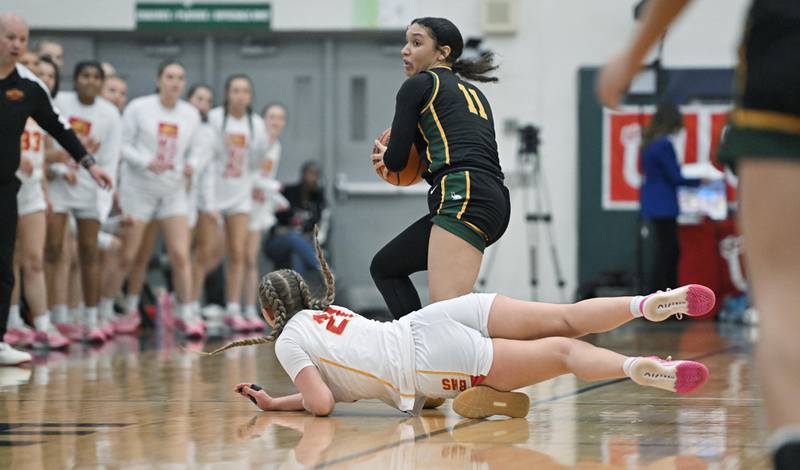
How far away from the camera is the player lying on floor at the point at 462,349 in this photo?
11.2 feet

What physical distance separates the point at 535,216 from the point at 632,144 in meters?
1.28

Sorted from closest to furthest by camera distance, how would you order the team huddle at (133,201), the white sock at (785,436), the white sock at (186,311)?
the white sock at (785,436)
the team huddle at (133,201)
the white sock at (186,311)

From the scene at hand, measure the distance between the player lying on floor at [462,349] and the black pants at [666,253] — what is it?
664 centimetres

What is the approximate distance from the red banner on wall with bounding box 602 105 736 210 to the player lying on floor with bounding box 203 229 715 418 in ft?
29.3

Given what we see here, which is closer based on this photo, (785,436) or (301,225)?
(785,436)

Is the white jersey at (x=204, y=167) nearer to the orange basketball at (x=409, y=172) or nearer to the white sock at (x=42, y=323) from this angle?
the white sock at (x=42, y=323)

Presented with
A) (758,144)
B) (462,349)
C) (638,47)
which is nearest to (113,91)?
(462,349)

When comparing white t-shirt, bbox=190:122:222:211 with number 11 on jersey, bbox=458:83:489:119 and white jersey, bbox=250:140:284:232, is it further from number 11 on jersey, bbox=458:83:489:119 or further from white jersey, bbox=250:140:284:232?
number 11 on jersey, bbox=458:83:489:119

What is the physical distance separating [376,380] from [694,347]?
392 cm

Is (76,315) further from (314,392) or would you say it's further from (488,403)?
(488,403)

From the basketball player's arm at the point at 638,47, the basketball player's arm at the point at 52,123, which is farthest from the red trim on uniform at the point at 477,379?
the basketball player's arm at the point at 52,123

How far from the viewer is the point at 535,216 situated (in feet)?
39.8

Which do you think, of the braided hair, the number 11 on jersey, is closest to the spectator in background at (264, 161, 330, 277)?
the number 11 on jersey

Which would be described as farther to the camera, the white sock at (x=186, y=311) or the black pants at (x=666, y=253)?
the black pants at (x=666, y=253)
